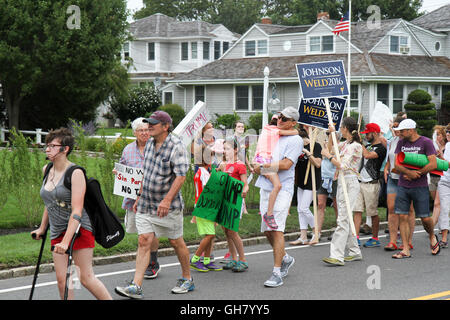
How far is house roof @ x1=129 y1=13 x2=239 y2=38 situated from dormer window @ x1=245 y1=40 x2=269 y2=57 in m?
11.4

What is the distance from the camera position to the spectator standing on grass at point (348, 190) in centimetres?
930

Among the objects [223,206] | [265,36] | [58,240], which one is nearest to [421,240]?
[223,206]

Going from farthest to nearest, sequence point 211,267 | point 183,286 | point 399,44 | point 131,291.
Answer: point 399,44
point 211,267
point 183,286
point 131,291

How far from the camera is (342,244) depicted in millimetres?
9320

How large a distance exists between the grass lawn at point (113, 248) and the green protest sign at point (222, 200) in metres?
1.99

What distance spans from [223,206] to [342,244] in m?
1.99

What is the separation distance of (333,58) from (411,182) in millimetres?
28811

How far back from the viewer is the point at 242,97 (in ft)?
134

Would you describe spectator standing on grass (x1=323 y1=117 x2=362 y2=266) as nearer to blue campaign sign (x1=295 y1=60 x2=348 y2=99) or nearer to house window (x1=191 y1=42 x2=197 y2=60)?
blue campaign sign (x1=295 y1=60 x2=348 y2=99)

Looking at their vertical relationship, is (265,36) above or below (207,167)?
above

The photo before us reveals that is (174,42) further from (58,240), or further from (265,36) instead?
(58,240)

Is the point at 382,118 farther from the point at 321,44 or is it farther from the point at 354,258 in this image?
the point at 321,44

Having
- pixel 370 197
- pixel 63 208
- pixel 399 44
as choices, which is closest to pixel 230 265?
pixel 370 197

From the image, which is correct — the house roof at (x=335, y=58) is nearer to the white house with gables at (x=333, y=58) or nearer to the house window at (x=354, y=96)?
the white house with gables at (x=333, y=58)
